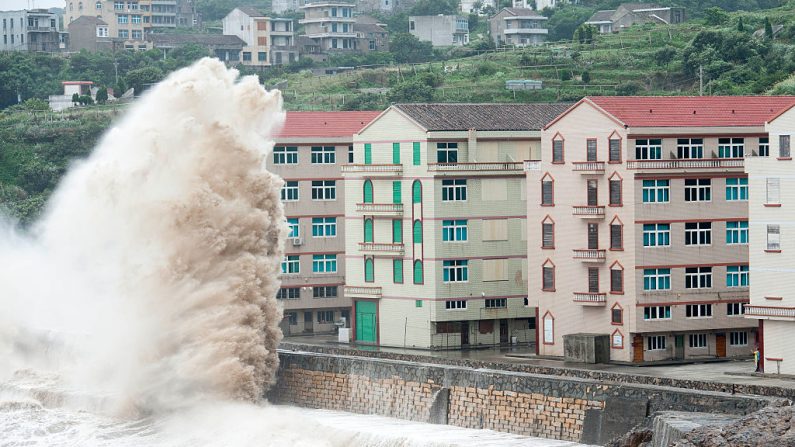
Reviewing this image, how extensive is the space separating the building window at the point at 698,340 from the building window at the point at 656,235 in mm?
2967

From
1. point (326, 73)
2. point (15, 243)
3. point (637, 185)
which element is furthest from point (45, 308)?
point (326, 73)

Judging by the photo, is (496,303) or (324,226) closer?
(496,303)

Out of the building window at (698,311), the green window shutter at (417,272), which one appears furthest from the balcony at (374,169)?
the building window at (698,311)

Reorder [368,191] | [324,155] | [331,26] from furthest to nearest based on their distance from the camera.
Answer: [331,26] < [324,155] < [368,191]

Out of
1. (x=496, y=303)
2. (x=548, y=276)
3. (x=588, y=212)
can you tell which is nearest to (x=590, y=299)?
(x=548, y=276)

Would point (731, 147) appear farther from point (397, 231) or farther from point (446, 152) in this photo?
point (397, 231)

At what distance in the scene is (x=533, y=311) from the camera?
6003cm

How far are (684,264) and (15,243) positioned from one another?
2882 cm

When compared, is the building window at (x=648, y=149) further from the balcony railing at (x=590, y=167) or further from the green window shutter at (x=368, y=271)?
the green window shutter at (x=368, y=271)

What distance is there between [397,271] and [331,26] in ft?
266

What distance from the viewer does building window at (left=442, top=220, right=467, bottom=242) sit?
59156 millimetres

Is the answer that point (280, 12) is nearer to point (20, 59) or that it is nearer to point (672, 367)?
point (20, 59)

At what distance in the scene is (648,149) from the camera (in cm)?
5347

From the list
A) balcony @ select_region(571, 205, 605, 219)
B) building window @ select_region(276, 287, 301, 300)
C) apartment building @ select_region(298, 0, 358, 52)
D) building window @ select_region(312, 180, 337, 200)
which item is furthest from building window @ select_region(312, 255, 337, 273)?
apartment building @ select_region(298, 0, 358, 52)
